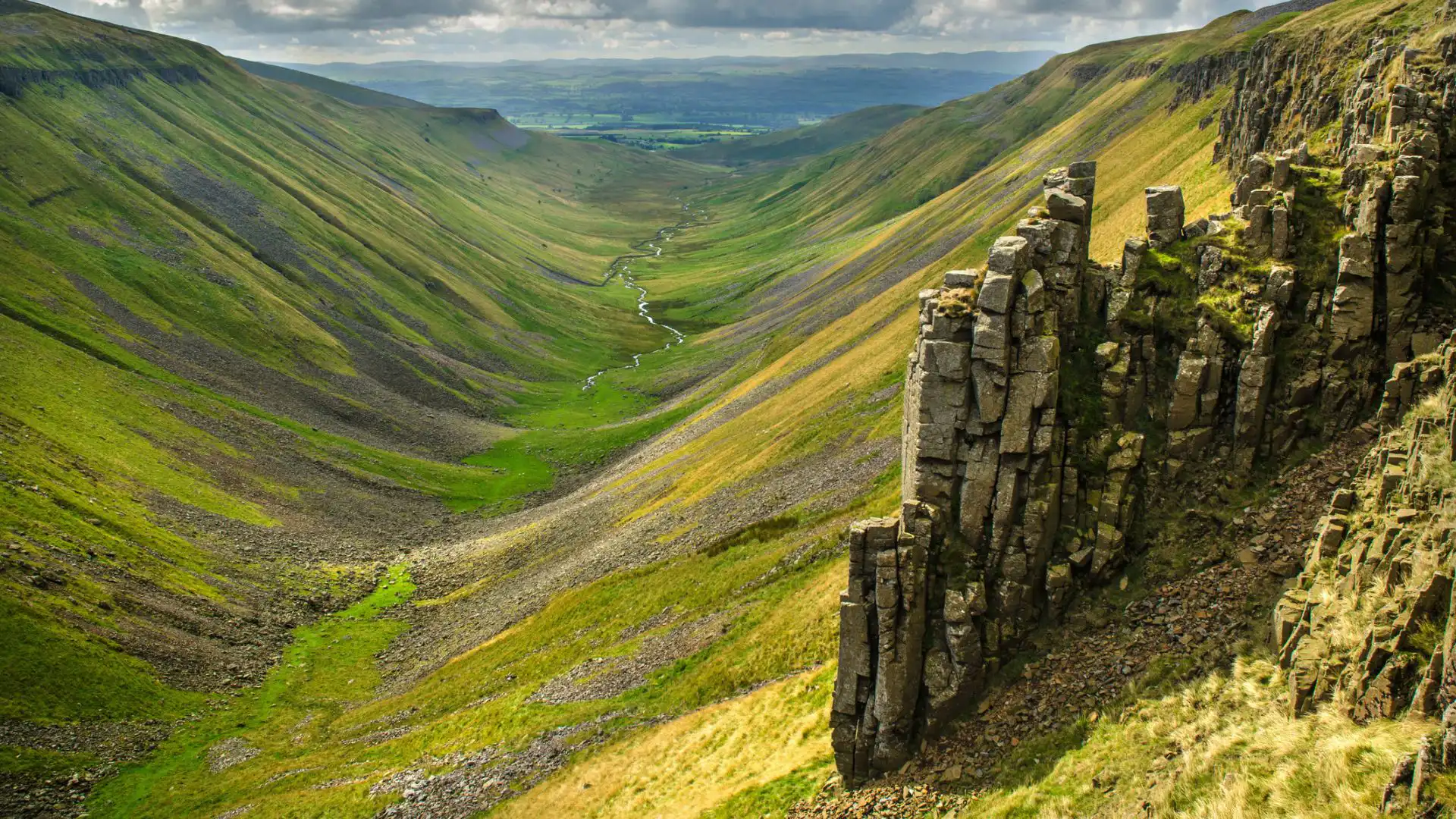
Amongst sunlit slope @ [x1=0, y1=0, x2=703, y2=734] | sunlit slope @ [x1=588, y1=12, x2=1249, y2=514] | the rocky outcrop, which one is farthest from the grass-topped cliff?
the rocky outcrop

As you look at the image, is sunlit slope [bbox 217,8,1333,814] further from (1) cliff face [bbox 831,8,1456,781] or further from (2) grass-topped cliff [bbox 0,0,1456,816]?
(1) cliff face [bbox 831,8,1456,781]

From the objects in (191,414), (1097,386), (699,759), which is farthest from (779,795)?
(191,414)

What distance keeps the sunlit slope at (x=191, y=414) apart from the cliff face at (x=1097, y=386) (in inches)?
2399

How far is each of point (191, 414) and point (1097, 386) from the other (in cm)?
12000

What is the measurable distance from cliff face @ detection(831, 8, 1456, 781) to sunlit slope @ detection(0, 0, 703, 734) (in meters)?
60.9

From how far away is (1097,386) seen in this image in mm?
28719

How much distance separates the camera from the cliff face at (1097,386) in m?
26.7

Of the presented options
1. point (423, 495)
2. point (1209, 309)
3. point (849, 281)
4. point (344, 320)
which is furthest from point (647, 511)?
point (344, 320)

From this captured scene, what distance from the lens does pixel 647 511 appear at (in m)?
87.7

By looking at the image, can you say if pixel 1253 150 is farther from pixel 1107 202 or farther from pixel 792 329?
pixel 792 329

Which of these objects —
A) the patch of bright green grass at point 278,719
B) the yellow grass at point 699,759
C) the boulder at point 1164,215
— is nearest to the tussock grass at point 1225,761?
the yellow grass at point 699,759

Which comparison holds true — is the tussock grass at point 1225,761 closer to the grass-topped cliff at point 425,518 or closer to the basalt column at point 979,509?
the grass-topped cliff at point 425,518

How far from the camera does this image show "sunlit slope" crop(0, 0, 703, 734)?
69062 millimetres

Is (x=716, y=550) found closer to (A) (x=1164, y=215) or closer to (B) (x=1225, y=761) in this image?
(A) (x=1164, y=215)
